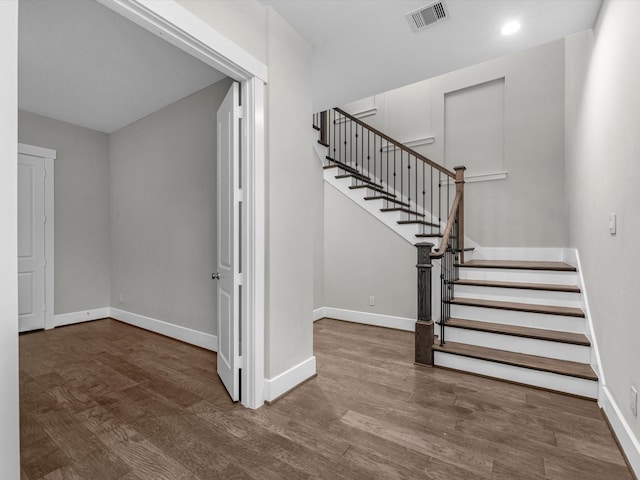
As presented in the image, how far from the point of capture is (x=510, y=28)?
2.56 m

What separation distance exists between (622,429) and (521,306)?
132cm

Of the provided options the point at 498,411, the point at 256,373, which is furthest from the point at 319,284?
the point at 498,411

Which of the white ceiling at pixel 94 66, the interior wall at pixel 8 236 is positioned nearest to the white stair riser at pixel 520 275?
the white ceiling at pixel 94 66

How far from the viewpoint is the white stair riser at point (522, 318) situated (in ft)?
9.09

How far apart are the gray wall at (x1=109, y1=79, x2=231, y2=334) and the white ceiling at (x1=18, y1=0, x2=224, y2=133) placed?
0.26 meters

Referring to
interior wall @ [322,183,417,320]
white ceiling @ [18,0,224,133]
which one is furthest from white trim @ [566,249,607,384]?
white ceiling @ [18,0,224,133]

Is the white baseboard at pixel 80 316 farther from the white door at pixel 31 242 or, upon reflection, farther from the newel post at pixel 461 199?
the newel post at pixel 461 199

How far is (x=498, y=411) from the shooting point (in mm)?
2156

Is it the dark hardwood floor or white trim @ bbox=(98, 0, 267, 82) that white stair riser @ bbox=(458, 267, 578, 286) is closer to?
the dark hardwood floor

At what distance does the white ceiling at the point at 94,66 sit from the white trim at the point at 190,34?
0.93m

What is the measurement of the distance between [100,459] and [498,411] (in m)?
2.41

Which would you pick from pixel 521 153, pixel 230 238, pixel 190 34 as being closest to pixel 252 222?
pixel 230 238

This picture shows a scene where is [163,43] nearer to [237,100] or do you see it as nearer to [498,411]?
[237,100]

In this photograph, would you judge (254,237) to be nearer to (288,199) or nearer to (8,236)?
(288,199)
